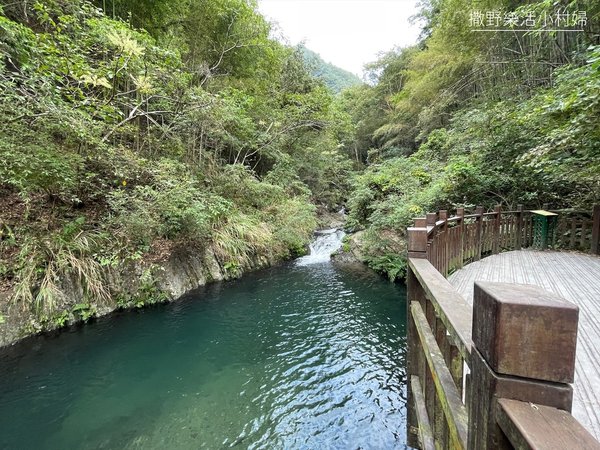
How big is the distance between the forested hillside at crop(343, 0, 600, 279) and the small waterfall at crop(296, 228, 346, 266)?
156cm

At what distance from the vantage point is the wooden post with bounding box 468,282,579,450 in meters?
0.54

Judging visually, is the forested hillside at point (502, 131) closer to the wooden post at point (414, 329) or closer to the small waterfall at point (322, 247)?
the small waterfall at point (322, 247)

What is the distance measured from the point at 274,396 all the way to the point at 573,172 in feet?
21.9

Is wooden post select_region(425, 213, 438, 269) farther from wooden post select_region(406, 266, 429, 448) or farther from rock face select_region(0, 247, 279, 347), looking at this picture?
rock face select_region(0, 247, 279, 347)

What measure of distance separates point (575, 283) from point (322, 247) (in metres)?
8.53

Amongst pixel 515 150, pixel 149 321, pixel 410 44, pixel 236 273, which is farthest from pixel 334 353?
pixel 410 44

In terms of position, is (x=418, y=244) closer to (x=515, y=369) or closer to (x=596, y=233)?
(x=515, y=369)

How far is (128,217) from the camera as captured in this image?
6.18m

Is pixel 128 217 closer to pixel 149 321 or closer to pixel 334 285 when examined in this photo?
pixel 149 321

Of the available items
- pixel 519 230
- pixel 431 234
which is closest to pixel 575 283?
pixel 431 234

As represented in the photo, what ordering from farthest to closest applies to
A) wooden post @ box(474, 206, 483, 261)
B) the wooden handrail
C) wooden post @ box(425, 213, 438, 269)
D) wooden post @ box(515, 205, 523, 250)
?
wooden post @ box(515, 205, 523, 250), wooden post @ box(474, 206, 483, 261), wooden post @ box(425, 213, 438, 269), the wooden handrail

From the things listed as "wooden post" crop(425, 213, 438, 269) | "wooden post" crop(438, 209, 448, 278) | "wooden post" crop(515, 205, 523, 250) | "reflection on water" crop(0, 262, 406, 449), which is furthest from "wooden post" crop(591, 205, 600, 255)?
"wooden post" crop(425, 213, 438, 269)

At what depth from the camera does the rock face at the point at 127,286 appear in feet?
15.9

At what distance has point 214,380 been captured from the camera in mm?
4258
